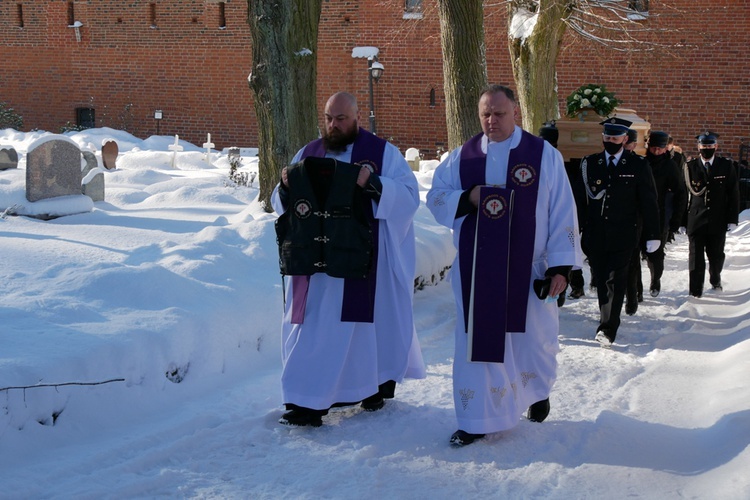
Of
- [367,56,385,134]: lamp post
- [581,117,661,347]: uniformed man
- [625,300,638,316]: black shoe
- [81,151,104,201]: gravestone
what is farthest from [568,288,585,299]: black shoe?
[367,56,385,134]: lamp post

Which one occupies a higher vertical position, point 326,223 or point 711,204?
point 326,223

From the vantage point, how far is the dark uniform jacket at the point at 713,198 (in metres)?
11.0

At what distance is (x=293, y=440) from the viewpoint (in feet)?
17.8

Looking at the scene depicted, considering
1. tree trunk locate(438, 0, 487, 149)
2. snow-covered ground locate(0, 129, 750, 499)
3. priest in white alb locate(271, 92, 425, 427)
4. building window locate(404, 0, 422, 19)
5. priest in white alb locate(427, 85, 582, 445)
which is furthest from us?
building window locate(404, 0, 422, 19)

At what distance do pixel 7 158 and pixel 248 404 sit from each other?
36.4ft

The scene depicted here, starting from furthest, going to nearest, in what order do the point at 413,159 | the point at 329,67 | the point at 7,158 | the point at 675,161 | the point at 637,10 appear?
the point at 329,67
the point at 637,10
the point at 413,159
the point at 7,158
the point at 675,161

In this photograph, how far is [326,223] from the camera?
5809 millimetres

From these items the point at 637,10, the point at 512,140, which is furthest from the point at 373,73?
the point at 512,140

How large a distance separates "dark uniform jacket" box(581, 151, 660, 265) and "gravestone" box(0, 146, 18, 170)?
10.4 meters

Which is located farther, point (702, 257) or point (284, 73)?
point (702, 257)

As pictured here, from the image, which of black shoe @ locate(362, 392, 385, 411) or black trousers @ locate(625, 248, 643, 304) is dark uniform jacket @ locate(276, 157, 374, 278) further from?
black trousers @ locate(625, 248, 643, 304)

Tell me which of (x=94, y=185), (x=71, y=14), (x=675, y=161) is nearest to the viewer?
(x=675, y=161)

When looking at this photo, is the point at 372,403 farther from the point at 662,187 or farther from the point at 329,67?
the point at 329,67

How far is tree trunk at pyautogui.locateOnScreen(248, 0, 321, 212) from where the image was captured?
1041 cm
